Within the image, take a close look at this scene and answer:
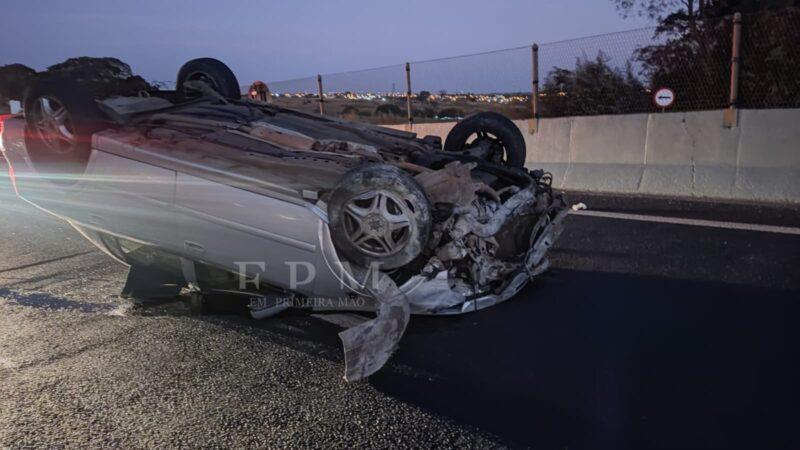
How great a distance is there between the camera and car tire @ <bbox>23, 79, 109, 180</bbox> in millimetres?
3848

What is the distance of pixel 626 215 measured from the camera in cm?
629

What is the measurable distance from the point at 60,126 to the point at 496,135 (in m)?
3.48

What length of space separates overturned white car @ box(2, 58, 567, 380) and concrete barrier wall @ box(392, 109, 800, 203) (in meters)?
3.61

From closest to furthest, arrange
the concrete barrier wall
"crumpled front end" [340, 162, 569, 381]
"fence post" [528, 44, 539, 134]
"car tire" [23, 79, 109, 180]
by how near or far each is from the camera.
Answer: "crumpled front end" [340, 162, 569, 381] → "car tire" [23, 79, 109, 180] → the concrete barrier wall → "fence post" [528, 44, 539, 134]

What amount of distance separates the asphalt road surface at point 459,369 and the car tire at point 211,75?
6.48ft

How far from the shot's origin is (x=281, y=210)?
3393 millimetres

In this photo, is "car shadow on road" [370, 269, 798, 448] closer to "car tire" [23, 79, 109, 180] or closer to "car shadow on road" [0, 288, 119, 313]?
"car shadow on road" [0, 288, 119, 313]

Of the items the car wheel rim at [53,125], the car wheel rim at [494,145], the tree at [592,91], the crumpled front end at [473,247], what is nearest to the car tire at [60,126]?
the car wheel rim at [53,125]

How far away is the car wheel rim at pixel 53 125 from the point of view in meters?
3.93

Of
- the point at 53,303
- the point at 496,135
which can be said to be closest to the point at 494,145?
the point at 496,135

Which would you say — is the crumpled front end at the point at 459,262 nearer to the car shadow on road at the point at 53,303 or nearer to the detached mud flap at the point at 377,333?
the detached mud flap at the point at 377,333

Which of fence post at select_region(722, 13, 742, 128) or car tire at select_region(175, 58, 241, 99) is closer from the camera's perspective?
car tire at select_region(175, 58, 241, 99)

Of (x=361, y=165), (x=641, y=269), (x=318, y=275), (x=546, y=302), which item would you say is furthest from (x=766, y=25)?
(x=318, y=275)

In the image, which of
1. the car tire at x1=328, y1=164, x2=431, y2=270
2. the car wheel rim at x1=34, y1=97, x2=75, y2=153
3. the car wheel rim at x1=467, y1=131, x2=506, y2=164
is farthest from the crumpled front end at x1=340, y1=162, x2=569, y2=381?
the car wheel rim at x1=34, y1=97, x2=75, y2=153
